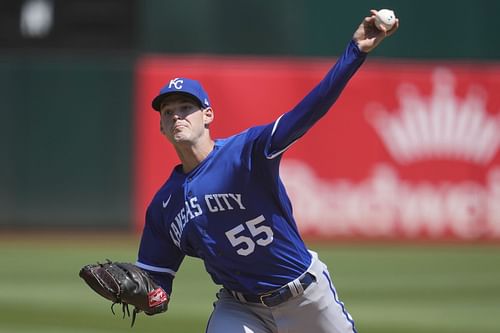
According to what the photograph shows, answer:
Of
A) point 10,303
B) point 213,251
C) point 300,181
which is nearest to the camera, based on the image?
point 213,251

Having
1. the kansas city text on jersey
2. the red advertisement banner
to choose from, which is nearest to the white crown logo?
the red advertisement banner

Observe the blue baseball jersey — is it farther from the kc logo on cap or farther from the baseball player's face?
the kc logo on cap

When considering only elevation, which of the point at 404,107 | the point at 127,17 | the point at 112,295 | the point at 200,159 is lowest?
the point at 112,295

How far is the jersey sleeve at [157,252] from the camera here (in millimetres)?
5434

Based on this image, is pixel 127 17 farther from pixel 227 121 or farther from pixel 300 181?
pixel 300 181

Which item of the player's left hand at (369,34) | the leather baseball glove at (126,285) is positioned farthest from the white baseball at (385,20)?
the leather baseball glove at (126,285)

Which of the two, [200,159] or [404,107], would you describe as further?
[404,107]

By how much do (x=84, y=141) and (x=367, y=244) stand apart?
4348 millimetres

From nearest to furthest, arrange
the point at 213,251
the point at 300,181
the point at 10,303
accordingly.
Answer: the point at 213,251 < the point at 10,303 < the point at 300,181

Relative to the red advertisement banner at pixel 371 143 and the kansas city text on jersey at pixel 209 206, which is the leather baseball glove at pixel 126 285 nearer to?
the kansas city text on jersey at pixel 209 206

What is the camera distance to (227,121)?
14.7 meters

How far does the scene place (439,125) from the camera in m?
15.1

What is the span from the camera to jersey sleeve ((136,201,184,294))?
5.43 m

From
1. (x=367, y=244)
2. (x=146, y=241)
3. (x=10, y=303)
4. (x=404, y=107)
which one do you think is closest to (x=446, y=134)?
(x=404, y=107)
